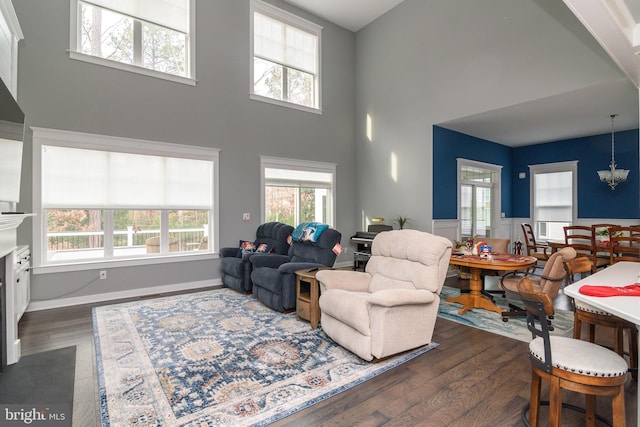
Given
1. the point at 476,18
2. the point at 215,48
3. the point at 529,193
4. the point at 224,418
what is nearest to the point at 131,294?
the point at 224,418

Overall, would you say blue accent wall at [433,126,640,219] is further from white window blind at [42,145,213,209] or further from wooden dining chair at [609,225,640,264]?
white window blind at [42,145,213,209]

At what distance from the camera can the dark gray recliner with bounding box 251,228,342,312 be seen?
12.8 ft

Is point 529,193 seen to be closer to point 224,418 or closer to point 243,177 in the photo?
point 243,177

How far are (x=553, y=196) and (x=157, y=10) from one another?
28.7 ft

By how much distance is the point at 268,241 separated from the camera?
5379mm

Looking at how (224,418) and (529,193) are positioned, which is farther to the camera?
(529,193)

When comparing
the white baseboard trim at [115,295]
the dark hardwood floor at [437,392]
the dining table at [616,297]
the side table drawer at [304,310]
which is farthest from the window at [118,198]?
the dining table at [616,297]

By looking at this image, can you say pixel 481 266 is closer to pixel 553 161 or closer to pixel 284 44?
pixel 553 161

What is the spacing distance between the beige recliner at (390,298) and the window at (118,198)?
3103mm

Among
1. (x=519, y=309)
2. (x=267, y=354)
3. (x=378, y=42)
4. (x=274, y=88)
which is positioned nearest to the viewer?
(x=267, y=354)

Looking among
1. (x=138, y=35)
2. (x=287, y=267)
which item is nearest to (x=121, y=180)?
(x=138, y=35)

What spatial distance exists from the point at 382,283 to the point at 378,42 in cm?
590

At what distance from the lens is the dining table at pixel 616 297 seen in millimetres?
1387

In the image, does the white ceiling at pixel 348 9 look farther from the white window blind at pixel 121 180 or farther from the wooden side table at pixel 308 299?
the wooden side table at pixel 308 299
